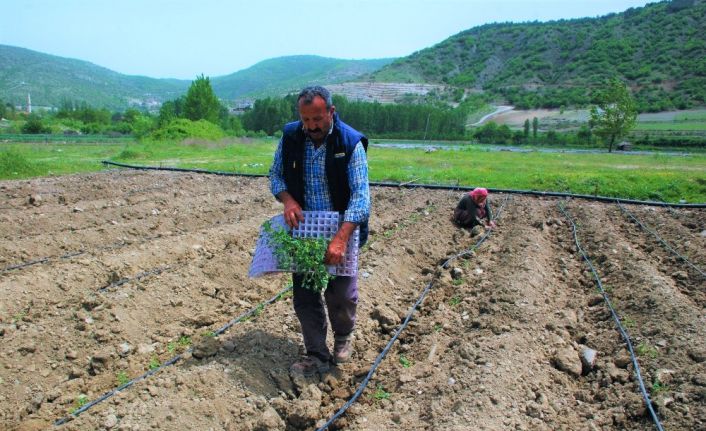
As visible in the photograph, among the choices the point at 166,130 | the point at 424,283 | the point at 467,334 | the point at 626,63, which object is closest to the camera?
the point at 467,334

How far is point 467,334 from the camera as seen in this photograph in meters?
4.57

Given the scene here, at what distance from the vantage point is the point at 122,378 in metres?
3.87

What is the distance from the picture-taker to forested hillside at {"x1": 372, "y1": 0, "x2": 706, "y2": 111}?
243 ft

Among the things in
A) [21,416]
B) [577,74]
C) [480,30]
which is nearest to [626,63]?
[577,74]

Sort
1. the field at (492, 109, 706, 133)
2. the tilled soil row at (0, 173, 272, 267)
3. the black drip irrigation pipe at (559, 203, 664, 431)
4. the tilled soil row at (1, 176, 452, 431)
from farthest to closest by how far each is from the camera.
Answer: the field at (492, 109, 706, 133) < the tilled soil row at (0, 173, 272, 267) < the tilled soil row at (1, 176, 452, 431) < the black drip irrigation pipe at (559, 203, 664, 431)

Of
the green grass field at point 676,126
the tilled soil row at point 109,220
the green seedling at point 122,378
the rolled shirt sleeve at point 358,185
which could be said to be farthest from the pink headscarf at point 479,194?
the green grass field at point 676,126

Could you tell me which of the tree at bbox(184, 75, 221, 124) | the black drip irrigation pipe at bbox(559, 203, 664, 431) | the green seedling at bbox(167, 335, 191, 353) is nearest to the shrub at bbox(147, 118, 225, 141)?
the tree at bbox(184, 75, 221, 124)

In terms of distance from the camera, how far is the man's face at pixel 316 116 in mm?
3215

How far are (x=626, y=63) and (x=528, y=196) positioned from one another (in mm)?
87206

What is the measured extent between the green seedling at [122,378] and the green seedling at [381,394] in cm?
183

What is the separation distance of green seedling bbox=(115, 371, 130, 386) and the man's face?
2.29 metres

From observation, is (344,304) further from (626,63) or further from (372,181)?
(626,63)

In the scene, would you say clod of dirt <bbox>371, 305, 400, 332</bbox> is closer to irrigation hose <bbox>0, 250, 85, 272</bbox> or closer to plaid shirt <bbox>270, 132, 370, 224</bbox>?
plaid shirt <bbox>270, 132, 370, 224</bbox>

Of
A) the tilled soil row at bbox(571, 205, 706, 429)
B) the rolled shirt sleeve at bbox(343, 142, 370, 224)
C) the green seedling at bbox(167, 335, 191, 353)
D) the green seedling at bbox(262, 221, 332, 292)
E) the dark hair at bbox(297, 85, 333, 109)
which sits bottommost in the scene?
the green seedling at bbox(167, 335, 191, 353)
